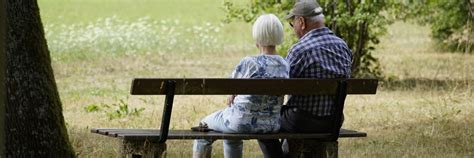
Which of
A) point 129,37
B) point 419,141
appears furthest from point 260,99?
point 129,37

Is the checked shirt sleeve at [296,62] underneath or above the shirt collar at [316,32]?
underneath

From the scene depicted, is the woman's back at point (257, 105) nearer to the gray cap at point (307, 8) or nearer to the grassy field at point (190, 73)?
the gray cap at point (307, 8)

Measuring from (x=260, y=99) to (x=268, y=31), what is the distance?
0.46 metres

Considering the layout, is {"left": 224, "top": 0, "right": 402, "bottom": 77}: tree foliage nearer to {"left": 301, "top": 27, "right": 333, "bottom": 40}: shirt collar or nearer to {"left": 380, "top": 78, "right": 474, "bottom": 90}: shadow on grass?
{"left": 380, "top": 78, "right": 474, "bottom": 90}: shadow on grass

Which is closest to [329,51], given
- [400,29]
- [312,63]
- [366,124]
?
[312,63]

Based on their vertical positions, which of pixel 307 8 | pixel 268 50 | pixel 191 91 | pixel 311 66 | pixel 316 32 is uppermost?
pixel 307 8

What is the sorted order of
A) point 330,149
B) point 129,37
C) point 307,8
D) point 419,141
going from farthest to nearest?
point 129,37, point 419,141, point 307,8, point 330,149

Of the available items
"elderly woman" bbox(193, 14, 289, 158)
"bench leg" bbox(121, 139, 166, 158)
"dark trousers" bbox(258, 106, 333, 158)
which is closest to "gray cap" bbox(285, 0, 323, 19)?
"elderly woman" bbox(193, 14, 289, 158)

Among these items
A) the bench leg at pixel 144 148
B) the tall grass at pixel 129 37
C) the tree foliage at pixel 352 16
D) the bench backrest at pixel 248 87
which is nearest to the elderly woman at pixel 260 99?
the bench backrest at pixel 248 87

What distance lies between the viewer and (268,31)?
8.04 meters

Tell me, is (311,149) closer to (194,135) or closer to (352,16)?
(194,135)

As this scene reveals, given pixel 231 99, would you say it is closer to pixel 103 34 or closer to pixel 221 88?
pixel 221 88

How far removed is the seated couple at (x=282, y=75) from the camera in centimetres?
806

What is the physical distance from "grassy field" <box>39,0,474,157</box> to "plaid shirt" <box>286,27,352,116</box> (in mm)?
2088
